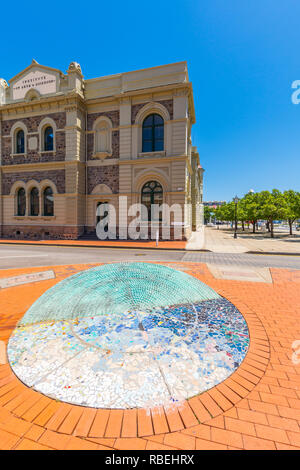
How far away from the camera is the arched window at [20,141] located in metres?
21.2

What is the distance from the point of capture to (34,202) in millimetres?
20984

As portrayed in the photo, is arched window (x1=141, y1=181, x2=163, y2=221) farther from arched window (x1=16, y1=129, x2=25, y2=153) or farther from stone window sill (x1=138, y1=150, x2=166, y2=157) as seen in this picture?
A: arched window (x1=16, y1=129, x2=25, y2=153)

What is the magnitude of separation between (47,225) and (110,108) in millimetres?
12162

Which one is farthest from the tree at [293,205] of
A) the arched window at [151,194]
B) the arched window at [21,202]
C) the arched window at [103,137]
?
the arched window at [21,202]

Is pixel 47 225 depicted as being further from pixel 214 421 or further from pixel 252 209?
pixel 252 209

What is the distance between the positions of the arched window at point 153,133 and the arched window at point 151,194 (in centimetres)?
303

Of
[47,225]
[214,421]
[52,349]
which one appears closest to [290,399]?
Result: [214,421]

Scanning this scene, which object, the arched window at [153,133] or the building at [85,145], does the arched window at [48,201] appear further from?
the arched window at [153,133]

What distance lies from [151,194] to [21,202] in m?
13.4

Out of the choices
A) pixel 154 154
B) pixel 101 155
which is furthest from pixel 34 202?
pixel 154 154

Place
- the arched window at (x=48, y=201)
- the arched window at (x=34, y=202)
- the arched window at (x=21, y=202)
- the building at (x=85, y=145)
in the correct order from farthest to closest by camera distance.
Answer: the arched window at (x=21, y=202), the arched window at (x=34, y=202), the arched window at (x=48, y=201), the building at (x=85, y=145)

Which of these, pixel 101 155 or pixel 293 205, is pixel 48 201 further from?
pixel 293 205

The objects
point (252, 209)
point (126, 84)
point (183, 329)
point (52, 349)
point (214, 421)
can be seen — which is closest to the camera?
point (214, 421)

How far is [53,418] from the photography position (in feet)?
6.35
